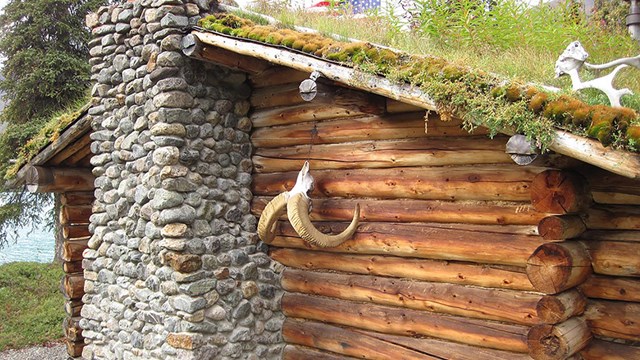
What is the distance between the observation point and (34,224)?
53.0 feet

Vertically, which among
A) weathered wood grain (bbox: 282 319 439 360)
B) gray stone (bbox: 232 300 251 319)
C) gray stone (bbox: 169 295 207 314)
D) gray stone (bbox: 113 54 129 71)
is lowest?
weathered wood grain (bbox: 282 319 439 360)

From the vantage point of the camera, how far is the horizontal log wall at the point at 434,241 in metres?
4.68

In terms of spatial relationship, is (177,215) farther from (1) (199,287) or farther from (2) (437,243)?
(2) (437,243)

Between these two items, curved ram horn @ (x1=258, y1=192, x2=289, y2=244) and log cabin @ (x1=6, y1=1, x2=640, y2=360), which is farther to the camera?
curved ram horn @ (x1=258, y1=192, x2=289, y2=244)

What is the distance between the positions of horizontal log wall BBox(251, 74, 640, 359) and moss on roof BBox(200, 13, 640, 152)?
52 centimetres

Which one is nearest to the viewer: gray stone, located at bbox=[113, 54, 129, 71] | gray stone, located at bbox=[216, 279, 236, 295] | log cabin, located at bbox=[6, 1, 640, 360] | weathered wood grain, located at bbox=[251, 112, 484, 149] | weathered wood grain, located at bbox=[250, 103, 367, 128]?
log cabin, located at bbox=[6, 1, 640, 360]

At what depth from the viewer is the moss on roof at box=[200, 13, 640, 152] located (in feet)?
12.1

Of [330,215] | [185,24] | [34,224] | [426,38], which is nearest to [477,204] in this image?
[330,215]

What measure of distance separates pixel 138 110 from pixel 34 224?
36.8 ft

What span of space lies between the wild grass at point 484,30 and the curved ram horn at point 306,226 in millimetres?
1994

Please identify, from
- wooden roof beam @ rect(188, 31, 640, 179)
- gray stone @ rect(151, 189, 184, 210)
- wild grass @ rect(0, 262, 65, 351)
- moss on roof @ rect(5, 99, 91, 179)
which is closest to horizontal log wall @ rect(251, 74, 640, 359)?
wooden roof beam @ rect(188, 31, 640, 179)

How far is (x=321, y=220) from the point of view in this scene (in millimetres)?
6570

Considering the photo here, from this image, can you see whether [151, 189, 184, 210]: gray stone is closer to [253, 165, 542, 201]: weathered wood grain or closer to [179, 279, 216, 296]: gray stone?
[179, 279, 216, 296]: gray stone

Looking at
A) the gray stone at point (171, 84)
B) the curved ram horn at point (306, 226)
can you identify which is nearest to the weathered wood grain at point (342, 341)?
the curved ram horn at point (306, 226)
